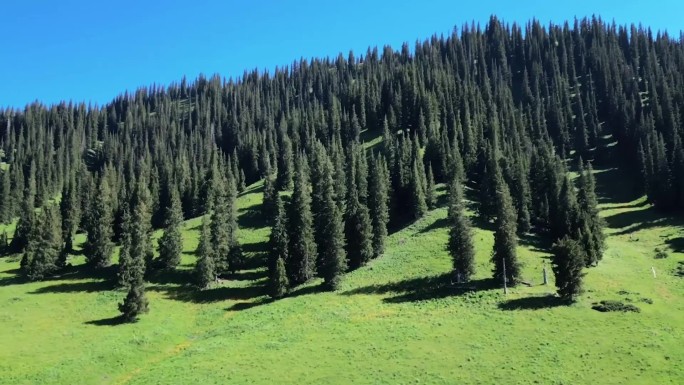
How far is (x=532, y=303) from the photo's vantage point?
6112cm

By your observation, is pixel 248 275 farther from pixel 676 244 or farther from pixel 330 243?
pixel 676 244

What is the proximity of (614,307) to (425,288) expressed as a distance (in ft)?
73.6

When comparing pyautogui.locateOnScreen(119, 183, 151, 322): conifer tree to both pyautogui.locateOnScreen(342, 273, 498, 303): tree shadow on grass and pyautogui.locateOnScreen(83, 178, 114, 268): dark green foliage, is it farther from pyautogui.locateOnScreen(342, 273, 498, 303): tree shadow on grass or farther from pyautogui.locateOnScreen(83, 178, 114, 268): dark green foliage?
pyautogui.locateOnScreen(342, 273, 498, 303): tree shadow on grass

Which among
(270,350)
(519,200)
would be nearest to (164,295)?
(270,350)

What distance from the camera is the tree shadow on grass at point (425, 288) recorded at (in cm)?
6725

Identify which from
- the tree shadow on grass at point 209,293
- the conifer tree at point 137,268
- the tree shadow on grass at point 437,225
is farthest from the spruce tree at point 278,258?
the tree shadow on grass at point 437,225

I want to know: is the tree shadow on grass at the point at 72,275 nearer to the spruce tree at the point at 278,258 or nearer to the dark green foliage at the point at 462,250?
the spruce tree at the point at 278,258

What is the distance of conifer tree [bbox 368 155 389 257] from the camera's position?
88.0m

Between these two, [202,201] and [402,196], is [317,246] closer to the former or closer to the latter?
[402,196]

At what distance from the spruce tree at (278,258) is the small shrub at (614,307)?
39740 millimetres

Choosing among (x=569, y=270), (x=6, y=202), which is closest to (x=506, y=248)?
(x=569, y=270)

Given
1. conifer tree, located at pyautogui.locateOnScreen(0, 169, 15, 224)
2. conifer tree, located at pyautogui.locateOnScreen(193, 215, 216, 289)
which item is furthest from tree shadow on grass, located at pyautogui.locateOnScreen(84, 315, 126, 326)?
conifer tree, located at pyautogui.locateOnScreen(0, 169, 15, 224)

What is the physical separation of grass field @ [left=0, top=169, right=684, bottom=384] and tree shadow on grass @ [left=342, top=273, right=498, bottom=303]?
0.28 metres

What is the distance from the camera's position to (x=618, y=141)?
527 feet
